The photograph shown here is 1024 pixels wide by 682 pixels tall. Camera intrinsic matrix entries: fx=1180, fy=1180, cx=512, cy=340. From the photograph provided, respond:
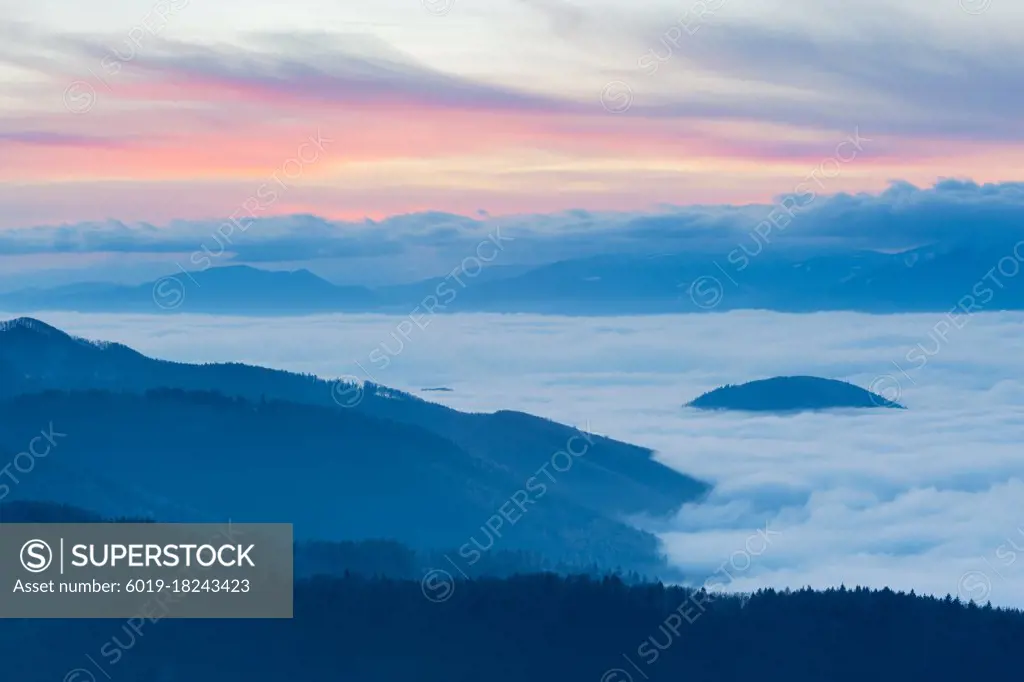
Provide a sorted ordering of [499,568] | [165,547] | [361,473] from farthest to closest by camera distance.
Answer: [361,473] → [499,568] → [165,547]

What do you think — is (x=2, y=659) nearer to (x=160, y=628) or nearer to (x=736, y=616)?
(x=160, y=628)

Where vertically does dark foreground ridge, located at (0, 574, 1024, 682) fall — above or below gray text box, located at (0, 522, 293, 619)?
below

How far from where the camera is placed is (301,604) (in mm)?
108750

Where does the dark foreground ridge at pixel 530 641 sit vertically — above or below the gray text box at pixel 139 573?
below

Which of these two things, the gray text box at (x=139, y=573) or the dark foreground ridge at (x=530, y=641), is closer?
the dark foreground ridge at (x=530, y=641)

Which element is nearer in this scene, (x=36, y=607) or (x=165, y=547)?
(x=36, y=607)

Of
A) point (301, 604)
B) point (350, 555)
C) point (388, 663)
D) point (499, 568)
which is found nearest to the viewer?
point (388, 663)

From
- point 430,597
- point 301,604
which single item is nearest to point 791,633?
point 430,597

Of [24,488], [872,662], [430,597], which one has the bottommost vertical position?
[872,662]

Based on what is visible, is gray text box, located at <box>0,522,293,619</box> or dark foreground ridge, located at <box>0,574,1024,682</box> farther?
gray text box, located at <box>0,522,293,619</box>

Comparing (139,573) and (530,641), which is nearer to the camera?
(530,641)

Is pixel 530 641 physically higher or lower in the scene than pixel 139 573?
lower

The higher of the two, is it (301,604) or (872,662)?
(301,604)

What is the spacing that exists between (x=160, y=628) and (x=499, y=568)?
2356 inches
